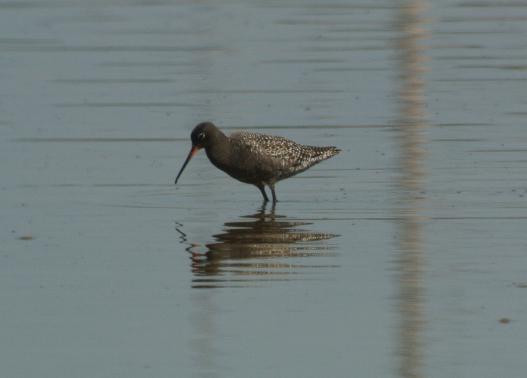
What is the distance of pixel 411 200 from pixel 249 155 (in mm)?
1594

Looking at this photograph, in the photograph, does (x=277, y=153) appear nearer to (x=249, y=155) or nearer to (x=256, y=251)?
(x=249, y=155)

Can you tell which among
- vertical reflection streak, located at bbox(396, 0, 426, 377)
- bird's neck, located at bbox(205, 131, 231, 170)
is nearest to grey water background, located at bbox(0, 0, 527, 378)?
vertical reflection streak, located at bbox(396, 0, 426, 377)

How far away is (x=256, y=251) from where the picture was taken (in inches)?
506

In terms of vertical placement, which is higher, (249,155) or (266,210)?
(249,155)

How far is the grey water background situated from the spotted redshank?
281 mm

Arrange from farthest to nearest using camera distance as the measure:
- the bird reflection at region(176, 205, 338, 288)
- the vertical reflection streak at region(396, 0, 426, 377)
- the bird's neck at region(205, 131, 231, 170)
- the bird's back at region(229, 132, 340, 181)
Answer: the bird's back at region(229, 132, 340, 181)
the bird's neck at region(205, 131, 231, 170)
the bird reflection at region(176, 205, 338, 288)
the vertical reflection streak at region(396, 0, 426, 377)

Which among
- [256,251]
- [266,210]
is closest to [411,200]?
[266,210]

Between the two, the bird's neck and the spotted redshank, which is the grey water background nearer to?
the spotted redshank

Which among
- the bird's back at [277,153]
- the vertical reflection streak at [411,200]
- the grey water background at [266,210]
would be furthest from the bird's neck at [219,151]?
the vertical reflection streak at [411,200]

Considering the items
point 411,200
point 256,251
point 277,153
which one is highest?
point 277,153

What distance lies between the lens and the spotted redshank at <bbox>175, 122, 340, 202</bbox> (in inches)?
602

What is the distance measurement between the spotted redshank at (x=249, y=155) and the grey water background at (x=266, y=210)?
0.92 ft

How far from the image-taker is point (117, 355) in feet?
31.7

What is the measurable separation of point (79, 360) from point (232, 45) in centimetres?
1750
